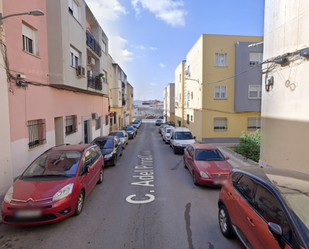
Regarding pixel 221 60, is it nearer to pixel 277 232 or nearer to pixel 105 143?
pixel 105 143

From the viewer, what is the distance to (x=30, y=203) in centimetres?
413

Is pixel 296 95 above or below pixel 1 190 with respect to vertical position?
above

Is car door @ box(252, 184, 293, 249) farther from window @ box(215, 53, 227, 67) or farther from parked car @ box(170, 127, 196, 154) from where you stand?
window @ box(215, 53, 227, 67)

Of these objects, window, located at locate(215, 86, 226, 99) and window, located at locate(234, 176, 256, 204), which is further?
window, located at locate(215, 86, 226, 99)

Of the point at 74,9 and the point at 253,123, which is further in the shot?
the point at 253,123

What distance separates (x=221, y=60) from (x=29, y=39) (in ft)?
48.8

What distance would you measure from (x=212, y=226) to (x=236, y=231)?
101cm

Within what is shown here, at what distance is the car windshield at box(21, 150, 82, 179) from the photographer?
5.13 metres

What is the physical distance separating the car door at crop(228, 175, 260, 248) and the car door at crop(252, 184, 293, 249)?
9cm

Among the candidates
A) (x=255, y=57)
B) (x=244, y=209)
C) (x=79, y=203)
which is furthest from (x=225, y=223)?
(x=255, y=57)

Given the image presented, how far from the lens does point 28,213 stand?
160 inches

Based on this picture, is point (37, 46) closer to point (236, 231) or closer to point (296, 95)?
point (236, 231)

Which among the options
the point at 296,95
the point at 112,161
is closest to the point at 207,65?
the point at 296,95

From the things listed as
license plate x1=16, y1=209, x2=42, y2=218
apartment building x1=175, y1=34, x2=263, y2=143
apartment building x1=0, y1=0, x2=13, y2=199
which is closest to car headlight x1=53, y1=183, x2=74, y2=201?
license plate x1=16, y1=209, x2=42, y2=218
